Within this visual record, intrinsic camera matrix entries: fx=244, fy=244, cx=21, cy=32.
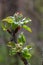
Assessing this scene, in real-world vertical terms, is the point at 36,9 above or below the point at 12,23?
above

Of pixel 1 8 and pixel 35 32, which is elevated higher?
pixel 1 8

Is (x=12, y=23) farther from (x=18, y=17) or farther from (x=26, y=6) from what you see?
(x=26, y=6)

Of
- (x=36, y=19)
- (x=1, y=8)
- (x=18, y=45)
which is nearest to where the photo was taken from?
(x=18, y=45)

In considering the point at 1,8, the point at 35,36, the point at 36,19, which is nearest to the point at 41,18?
the point at 36,19

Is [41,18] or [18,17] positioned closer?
[18,17]

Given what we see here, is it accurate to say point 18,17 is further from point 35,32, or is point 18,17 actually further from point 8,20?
point 35,32

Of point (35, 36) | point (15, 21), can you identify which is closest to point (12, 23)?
point (15, 21)

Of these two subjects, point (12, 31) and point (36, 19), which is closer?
point (12, 31)

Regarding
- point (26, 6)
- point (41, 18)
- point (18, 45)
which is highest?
point (26, 6)

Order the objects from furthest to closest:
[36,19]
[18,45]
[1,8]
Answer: [36,19]
[1,8]
[18,45]
